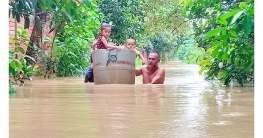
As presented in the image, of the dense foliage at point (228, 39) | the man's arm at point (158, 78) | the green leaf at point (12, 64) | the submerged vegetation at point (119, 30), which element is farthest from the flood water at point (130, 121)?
the man's arm at point (158, 78)

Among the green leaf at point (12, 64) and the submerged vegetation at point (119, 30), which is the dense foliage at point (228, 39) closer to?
the submerged vegetation at point (119, 30)

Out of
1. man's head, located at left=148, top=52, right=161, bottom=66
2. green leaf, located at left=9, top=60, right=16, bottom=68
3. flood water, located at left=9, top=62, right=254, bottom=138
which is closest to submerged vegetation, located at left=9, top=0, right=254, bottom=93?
green leaf, located at left=9, top=60, right=16, bottom=68

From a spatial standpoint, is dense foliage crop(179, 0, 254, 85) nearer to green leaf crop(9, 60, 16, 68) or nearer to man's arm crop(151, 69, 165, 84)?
man's arm crop(151, 69, 165, 84)

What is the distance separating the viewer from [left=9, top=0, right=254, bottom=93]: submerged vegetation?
3.85m

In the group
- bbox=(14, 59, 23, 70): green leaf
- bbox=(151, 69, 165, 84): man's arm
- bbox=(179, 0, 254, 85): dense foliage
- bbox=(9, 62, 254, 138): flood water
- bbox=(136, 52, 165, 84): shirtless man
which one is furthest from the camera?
bbox=(136, 52, 165, 84): shirtless man

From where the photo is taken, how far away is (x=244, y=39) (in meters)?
4.45

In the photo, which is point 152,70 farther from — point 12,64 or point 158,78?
point 12,64

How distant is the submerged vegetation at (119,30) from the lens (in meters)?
3.85

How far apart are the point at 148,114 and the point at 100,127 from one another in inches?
20.3

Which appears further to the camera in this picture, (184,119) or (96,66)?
(96,66)

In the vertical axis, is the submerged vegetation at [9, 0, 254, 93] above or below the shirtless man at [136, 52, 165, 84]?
above

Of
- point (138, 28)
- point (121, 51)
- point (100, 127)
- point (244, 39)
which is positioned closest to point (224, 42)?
point (244, 39)

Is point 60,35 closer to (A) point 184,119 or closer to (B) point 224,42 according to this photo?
(B) point 224,42

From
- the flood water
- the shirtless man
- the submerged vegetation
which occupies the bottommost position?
the flood water
